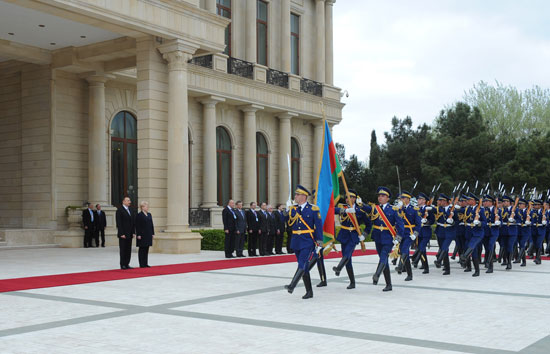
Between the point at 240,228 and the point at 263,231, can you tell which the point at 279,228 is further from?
the point at 240,228

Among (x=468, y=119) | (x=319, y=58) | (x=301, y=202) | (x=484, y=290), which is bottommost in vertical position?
(x=484, y=290)

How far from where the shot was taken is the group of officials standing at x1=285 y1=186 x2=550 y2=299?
35.2 feet

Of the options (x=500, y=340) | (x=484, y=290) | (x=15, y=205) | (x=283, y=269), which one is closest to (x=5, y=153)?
(x=15, y=205)

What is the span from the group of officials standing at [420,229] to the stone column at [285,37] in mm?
16985

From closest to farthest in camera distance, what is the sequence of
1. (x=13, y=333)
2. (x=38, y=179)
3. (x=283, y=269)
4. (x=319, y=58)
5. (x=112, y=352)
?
(x=112, y=352) → (x=13, y=333) → (x=283, y=269) → (x=38, y=179) → (x=319, y=58)

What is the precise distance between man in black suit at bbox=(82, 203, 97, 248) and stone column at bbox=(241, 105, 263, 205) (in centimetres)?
939

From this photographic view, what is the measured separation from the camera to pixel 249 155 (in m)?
30.9

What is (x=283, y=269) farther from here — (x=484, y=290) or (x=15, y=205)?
(x=15, y=205)

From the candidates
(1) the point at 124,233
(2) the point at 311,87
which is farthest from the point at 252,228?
(2) the point at 311,87

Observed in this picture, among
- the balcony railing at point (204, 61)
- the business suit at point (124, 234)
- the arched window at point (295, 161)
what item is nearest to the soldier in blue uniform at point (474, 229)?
the business suit at point (124, 234)

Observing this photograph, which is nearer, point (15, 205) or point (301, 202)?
point (301, 202)

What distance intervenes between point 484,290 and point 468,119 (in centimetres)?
2808

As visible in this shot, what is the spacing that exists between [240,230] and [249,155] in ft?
38.4

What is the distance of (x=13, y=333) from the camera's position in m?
7.41
